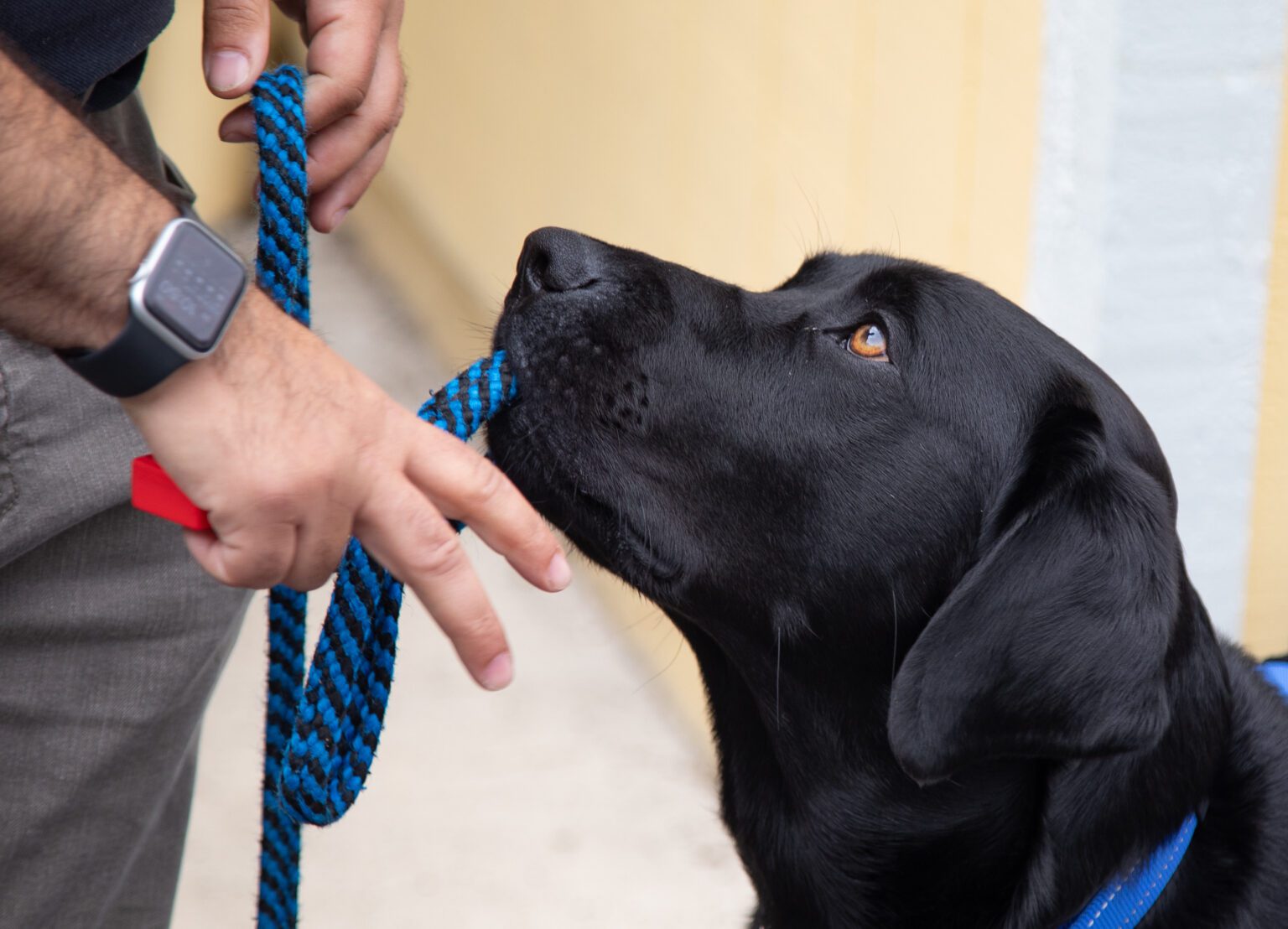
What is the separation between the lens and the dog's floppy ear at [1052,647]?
1594 mm

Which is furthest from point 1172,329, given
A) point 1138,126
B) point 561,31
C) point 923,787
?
point 561,31

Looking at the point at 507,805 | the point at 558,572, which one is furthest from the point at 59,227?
the point at 507,805

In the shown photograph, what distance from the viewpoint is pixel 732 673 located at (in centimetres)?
205

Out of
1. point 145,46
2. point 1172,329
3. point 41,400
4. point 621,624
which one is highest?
point 145,46

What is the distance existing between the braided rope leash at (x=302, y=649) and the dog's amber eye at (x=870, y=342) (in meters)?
0.58

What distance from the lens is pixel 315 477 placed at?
1053mm

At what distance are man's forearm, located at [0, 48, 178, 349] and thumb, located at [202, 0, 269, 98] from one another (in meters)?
0.52

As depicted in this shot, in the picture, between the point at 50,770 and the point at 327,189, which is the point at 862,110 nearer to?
the point at 327,189

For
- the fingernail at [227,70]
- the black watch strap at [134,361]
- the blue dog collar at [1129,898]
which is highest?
the fingernail at [227,70]

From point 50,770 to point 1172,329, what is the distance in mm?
2229

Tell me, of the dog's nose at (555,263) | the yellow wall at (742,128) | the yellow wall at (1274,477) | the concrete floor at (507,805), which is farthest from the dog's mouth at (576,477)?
the concrete floor at (507,805)

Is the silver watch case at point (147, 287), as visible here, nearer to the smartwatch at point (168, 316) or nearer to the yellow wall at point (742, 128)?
the smartwatch at point (168, 316)

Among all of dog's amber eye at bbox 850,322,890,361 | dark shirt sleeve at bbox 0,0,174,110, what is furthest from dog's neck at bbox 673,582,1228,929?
dark shirt sleeve at bbox 0,0,174,110

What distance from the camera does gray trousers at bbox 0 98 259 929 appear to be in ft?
5.54
